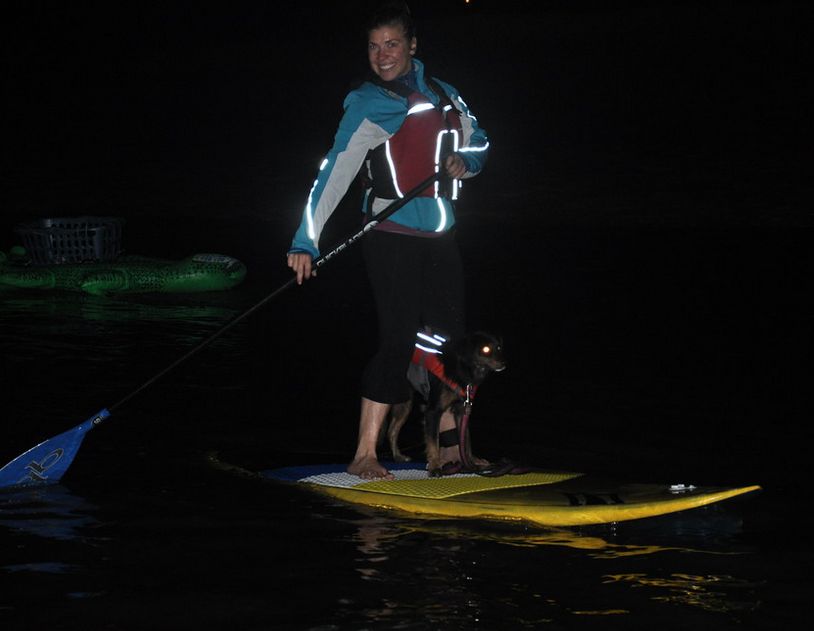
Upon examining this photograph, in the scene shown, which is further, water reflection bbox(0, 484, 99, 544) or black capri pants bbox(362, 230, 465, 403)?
black capri pants bbox(362, 230, 465, 403)

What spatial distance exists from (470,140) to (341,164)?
2.03ft

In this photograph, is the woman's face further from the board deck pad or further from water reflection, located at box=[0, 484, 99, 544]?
water reflection, located at box=[0, 484, 99, 544]

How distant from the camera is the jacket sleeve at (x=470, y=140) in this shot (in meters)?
6.57

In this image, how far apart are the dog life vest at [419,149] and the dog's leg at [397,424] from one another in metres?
1.06

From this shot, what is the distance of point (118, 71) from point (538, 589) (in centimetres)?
3707

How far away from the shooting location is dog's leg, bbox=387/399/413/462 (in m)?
7.09

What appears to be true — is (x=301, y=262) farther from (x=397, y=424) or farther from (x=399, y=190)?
(x=397, y=424)

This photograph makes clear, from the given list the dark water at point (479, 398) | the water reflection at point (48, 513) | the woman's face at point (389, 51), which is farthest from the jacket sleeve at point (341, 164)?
the water reflection at point (48, 513)

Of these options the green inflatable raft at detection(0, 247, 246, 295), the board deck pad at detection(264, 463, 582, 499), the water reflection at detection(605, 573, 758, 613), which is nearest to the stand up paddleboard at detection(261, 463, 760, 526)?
the board deck pad at detection(264, 463, 582, 499)

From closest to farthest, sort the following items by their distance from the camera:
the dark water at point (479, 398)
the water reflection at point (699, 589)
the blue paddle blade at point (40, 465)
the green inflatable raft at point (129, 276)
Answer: the water reflection at point (699, 589) → the dark water at point (479, 398) → the blue paddle blade at point (40, 465) → the green inflatable raft at point (129, 276)

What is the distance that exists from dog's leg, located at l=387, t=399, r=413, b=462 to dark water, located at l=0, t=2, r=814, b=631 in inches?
16.9

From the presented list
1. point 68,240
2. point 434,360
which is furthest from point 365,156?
point 68,240

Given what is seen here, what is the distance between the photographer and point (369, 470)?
22.2 feet

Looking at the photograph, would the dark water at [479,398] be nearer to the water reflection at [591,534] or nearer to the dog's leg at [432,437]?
the water reflection at [591,534]
